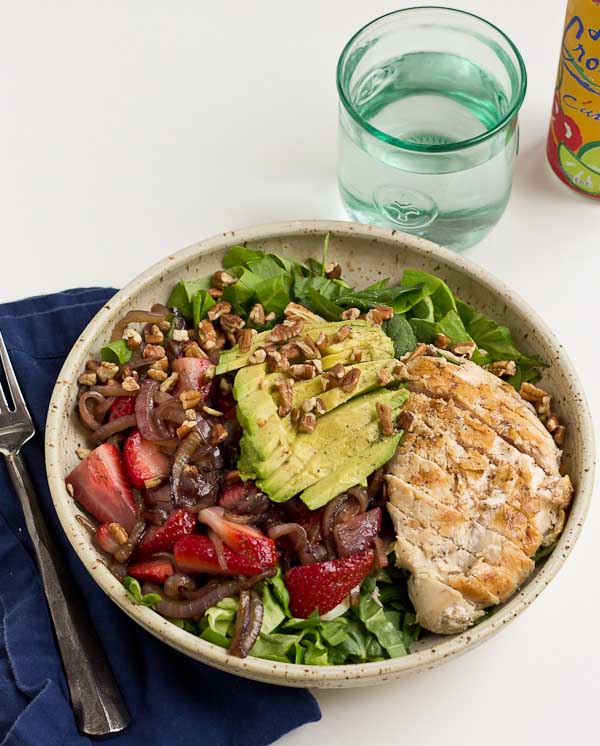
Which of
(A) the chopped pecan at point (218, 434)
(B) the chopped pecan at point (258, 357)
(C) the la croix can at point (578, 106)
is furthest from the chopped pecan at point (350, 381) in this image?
(C) the la croix can at point (578, 106)

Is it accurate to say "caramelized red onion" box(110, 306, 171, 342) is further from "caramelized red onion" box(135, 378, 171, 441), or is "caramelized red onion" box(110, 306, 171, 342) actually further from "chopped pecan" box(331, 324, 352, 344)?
"chopped pecan" box(331, 324, 352, 344)

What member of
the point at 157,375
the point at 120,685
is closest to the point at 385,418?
the point at 157,375

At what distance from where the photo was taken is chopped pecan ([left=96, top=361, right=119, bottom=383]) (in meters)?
3.40

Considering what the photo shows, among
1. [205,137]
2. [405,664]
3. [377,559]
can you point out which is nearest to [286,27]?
[205,137]

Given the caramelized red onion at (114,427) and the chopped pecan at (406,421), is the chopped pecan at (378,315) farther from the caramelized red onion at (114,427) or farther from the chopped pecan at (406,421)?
the caramelized red onion at (114,427)

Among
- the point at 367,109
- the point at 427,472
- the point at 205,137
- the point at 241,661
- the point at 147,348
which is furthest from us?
the point at 205,137

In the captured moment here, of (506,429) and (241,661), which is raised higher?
(506,429)

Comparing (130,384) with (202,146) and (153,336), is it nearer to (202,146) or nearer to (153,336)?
(153,336)

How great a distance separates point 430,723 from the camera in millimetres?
3295

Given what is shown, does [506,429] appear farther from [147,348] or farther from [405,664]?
[147,348]

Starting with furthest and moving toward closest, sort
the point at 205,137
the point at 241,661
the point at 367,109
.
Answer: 1. the point at 205,137
2. the point at 367,109
3. the point at 241,661

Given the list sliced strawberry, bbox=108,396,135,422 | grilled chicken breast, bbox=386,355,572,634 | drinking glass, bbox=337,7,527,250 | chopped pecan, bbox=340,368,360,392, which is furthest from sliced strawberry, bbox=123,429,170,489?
drinking glass, bbox=337,7,527,250

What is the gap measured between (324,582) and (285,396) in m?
0.53

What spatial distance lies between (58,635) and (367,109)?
2101mm
